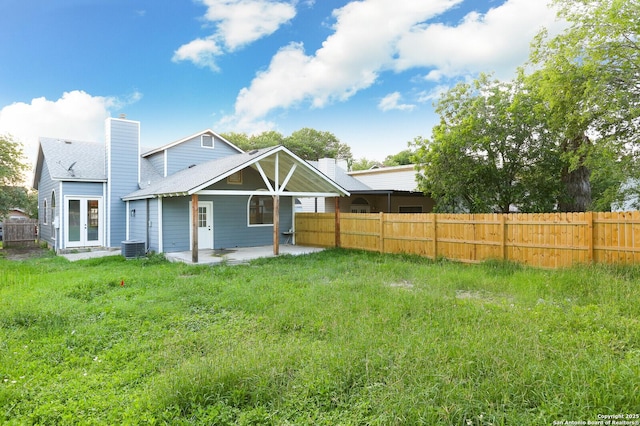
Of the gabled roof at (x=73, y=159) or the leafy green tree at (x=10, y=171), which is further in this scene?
the leafy green tree at (x=10, y=171)

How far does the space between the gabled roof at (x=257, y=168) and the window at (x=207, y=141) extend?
10.4 ft

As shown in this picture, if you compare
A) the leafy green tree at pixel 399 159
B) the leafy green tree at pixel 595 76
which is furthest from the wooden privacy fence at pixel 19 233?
the leafy green tree at pixel 399 159

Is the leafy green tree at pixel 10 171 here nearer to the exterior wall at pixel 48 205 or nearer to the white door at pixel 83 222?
the exterior wall at pixel 48 205

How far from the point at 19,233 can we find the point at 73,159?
6.09m

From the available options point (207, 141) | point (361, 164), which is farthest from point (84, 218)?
point (361, 164)

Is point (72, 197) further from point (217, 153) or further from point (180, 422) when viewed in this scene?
point (180, 422)

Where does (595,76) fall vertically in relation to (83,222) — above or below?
above

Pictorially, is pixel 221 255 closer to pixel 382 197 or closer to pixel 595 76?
pixel 595 76

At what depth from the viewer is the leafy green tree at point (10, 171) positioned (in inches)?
608

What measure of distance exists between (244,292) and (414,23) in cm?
1138

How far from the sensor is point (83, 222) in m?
14.3

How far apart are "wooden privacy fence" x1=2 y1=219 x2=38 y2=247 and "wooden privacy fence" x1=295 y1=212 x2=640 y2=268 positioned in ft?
51.8

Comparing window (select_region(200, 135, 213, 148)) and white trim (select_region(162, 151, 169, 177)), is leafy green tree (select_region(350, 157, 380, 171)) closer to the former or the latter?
window (select_region(200, 135, 213, 148))

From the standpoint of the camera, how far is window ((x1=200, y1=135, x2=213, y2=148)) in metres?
16.5
